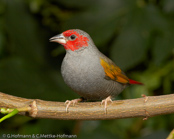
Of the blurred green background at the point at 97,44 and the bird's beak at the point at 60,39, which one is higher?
the blurred green background at the point at 97,44

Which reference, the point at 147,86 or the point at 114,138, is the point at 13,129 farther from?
the point at 147,86

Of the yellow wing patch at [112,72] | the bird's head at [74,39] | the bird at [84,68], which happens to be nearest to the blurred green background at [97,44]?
the yellow wing patch at [112,72]

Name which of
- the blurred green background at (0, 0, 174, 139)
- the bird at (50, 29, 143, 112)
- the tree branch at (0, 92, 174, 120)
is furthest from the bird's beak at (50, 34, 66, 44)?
the blurred green background at (0, 0, 174, 139)

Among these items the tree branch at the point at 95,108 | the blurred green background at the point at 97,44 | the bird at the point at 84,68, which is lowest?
the tree branch at the point at 95,108

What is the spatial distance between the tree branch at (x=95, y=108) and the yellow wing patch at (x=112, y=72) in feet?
1.81

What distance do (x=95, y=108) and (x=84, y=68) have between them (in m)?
0.42

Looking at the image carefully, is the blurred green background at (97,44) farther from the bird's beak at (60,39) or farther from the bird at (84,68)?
the bird's beak at (60,39)

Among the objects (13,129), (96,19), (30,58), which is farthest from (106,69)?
(13,129)

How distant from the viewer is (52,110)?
2.08 metres

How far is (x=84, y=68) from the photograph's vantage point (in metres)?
2.41

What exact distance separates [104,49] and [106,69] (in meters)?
1.30

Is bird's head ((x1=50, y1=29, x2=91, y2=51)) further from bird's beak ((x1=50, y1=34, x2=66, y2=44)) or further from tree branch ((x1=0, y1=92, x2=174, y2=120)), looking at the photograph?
tree branch ((x1=0, y1=92, x2=174, y2=120))

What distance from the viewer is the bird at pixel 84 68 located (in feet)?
7.92

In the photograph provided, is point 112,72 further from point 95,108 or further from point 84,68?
point 95,108
